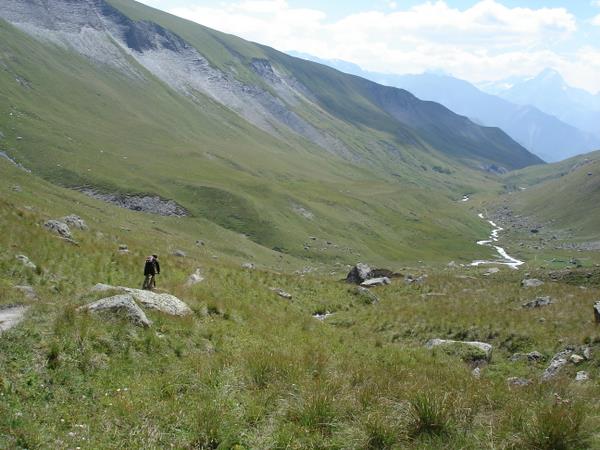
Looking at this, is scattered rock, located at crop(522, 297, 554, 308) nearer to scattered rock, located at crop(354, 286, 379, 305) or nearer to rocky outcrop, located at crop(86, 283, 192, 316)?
scattered rock, located at crop(354, 286, 379, 305)

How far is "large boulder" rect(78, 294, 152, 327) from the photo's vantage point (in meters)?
14.3

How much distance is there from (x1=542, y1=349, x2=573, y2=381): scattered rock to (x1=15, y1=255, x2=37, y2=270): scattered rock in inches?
840

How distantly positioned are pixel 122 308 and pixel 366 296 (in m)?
24.0

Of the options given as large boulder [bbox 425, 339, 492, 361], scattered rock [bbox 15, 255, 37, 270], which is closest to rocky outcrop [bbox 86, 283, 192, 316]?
scattered rock [bbox 15, 255, 37, 270]

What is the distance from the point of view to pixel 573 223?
19938 cm

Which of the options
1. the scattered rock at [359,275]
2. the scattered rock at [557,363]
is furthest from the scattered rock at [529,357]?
the scattered rock at [359,275]

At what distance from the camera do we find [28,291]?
1791cm

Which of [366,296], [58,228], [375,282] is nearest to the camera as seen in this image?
[58,228]

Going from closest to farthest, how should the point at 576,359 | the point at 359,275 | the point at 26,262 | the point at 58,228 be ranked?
1. the point at 576,359
2. the point at 26,262
3. the point at 58,228
4. the point at 359,275

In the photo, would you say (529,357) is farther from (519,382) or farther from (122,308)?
(122,308)

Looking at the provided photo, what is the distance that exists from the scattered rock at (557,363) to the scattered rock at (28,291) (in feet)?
61.0

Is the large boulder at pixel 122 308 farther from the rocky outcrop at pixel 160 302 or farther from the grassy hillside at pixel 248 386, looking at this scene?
the rocky outcrop at pixel 160 302

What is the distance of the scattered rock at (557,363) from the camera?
17766mm

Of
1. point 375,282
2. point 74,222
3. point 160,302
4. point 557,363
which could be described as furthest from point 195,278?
point 557,363
